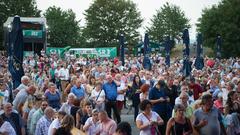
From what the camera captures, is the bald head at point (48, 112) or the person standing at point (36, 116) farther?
the person standing at point (36, 116)

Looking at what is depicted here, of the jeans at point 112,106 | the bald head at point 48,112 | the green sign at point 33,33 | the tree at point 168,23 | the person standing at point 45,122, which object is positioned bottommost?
the jeans at point 112,106

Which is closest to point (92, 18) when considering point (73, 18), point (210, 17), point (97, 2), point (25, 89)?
point (97, 2)

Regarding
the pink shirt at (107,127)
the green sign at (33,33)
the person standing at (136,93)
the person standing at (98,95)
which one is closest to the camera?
the pink shirt at (107,127)

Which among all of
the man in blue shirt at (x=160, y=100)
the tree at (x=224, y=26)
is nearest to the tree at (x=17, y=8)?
the tree at (x=224, y=26)

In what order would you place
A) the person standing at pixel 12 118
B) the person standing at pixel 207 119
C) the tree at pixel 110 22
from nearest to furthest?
the person standing at pixel 207 119 < the person standing at pixel 12 118 < the tree at pixel 110 22

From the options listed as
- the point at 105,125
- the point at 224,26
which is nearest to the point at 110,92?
the point at 105,125

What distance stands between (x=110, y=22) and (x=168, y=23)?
40.9 ft

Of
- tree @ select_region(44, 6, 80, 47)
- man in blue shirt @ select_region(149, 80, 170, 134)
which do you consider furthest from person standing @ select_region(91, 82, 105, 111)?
tree @ select_region(44, 6, 80, 47)

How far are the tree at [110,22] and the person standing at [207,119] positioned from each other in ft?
285

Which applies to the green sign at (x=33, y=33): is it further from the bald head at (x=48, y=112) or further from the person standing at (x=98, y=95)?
the bald head at (x=48, y=112)

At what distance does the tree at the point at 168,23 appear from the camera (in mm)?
91438

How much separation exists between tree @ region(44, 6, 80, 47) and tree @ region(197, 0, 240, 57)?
1435 inches

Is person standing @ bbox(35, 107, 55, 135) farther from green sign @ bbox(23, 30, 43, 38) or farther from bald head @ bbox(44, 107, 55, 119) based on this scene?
green sign @ bbox(23, 30, 43, 38)

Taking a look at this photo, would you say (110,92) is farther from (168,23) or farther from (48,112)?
(168,23)
